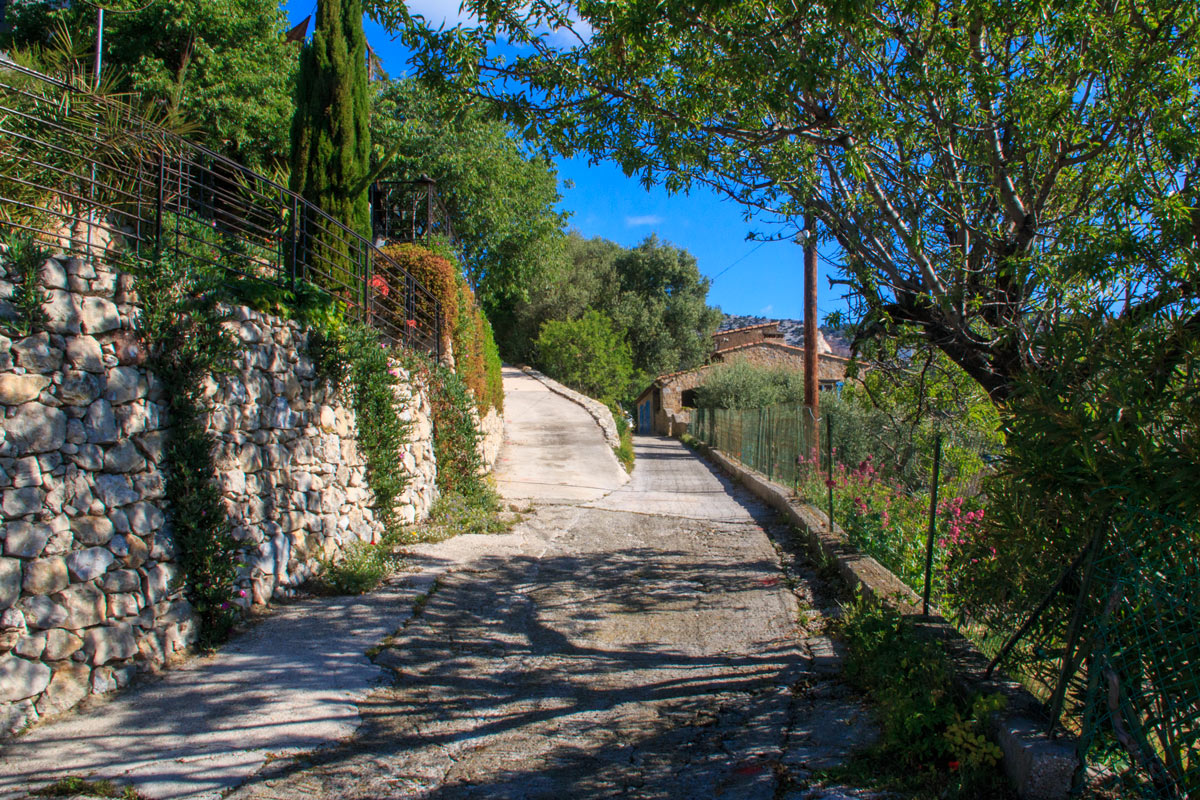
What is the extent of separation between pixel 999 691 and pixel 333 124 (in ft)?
38.1

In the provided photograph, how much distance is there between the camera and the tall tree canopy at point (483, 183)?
22.0 metres

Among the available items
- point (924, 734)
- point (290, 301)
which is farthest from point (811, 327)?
point (924, 734)

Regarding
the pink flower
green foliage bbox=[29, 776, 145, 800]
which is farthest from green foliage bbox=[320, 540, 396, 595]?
the pink flower

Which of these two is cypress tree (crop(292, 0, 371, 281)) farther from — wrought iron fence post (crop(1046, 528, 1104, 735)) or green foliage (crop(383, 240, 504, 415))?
wrought iron fence post (crop(1046, 528, 1104, 735))

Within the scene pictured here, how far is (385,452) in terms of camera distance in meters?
8.20

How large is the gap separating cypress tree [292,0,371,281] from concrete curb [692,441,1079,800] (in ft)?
28.5

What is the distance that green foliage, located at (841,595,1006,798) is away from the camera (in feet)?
10.7

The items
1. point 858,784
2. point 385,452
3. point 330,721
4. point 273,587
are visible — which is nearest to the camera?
point 858,784

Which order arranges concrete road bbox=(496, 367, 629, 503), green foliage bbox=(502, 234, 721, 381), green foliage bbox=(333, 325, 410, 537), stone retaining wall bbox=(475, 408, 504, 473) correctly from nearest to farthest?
green foliage bbox=(333, 325, 410, 537) < concrete road bbox=(496, 367, 629, 503) < stone retaining wall bbox=(475, 408, 504, 473) < green foliage bbox=(502, 234, 721, 381)

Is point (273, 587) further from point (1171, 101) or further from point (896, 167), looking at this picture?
point (1171, 101)

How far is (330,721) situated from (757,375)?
2881 centimetres

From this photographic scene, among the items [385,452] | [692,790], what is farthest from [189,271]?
[692,790]

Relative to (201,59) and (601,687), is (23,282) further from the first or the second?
(201,59)

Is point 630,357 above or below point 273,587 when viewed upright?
above
